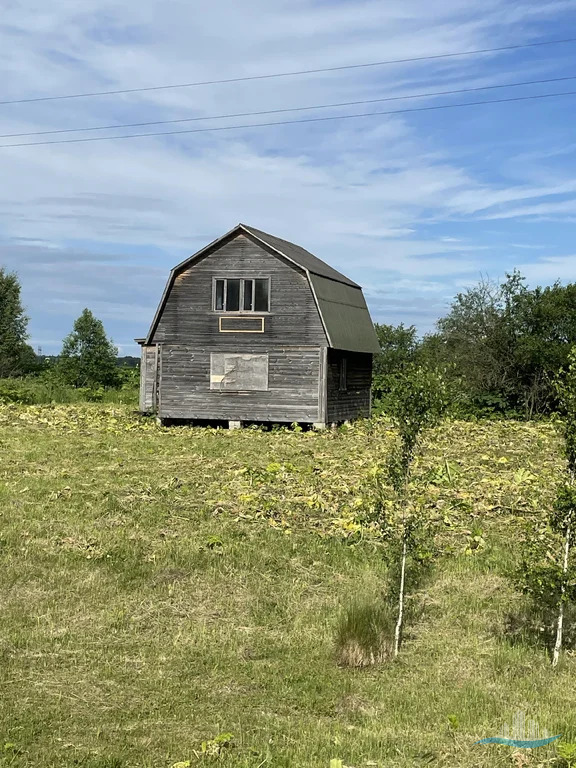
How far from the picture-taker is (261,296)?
2766 centimetres

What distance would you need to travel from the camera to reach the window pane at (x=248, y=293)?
2777 cm

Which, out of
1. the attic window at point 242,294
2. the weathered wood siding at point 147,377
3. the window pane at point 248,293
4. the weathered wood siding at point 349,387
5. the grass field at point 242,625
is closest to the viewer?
the grass field at point 242,625

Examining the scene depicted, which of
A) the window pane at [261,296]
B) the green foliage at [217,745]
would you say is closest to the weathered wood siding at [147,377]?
the window pane at [261,296]

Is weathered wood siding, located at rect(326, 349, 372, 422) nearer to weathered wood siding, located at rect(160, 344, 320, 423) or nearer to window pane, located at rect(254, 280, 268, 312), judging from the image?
weathered wood siding, located at rect(160, 344, 320, 423)

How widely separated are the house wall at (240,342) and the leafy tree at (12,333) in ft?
111

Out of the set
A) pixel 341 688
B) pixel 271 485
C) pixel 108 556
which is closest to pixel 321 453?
pixel 271 485

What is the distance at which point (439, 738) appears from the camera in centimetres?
677

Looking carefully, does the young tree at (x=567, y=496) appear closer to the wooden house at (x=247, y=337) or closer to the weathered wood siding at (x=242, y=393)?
the wooden house at (x=247, y=337)

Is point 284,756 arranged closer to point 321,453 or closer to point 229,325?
point 321,453

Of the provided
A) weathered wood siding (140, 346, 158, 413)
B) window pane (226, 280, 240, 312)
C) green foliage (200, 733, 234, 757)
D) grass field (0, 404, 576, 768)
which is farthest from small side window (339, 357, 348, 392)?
green foliage (200, 733, 234, 757)

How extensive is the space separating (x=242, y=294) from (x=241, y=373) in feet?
8.58

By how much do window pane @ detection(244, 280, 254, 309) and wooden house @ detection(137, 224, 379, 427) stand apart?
0.11 ft

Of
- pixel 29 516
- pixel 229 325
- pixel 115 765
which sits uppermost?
pixel 229 325

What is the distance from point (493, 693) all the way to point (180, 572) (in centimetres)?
475
